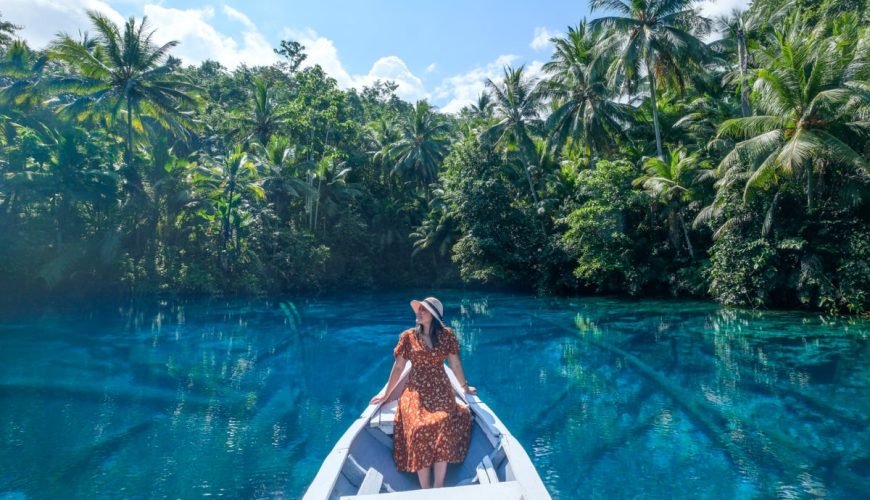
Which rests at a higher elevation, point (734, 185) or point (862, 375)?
point (734, 185)

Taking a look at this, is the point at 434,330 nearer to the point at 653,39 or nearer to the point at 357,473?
the point at 357,473

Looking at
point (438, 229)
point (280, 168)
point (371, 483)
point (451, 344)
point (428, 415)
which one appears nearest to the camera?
point (371, 483)

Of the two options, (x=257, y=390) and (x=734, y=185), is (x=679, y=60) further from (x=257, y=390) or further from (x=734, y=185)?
(x=257, y=390)

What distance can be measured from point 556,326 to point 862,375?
7.61 meters

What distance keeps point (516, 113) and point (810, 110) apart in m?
12.9

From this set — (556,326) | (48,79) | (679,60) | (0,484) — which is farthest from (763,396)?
(48,79)

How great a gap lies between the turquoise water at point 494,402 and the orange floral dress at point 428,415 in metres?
1.75

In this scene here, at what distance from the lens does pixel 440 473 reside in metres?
3.96

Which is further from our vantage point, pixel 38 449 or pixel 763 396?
pixel 763 396

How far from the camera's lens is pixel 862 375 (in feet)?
31.2

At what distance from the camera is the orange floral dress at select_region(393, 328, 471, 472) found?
4.03 metres

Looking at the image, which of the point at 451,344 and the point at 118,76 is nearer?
the point at 451,344

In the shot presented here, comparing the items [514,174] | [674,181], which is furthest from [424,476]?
[514,174]

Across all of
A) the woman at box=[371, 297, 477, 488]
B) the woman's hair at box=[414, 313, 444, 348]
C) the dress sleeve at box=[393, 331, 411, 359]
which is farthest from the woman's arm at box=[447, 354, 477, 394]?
the dress sleeve at box=[393, 331, 411, 359]
